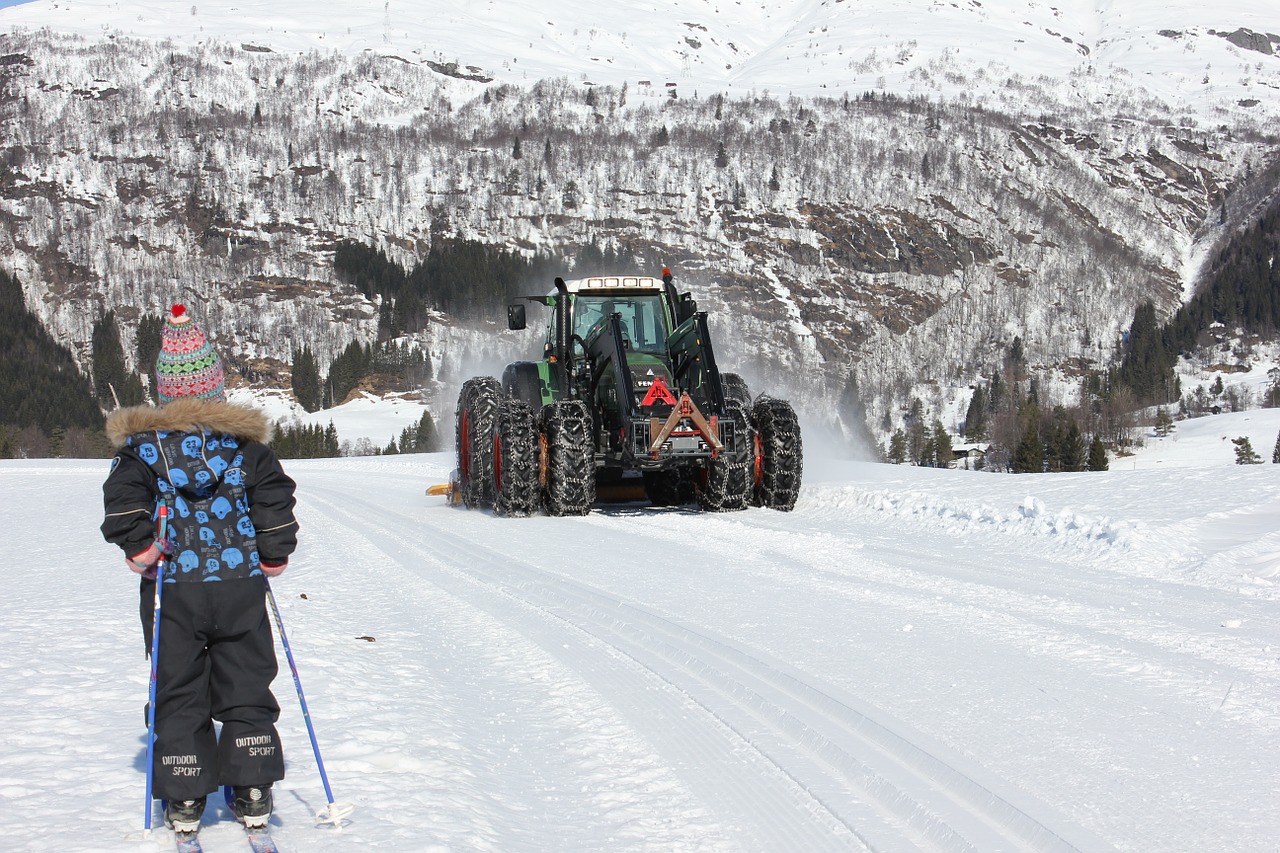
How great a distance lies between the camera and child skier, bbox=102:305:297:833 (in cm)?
356

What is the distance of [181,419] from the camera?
3627mm

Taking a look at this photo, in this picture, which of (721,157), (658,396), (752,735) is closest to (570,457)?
(658,396)

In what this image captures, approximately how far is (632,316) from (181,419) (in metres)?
11.0

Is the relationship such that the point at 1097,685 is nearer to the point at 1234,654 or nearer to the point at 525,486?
the point at 1234,654

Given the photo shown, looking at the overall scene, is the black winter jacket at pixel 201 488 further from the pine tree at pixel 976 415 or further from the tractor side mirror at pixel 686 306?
the pine tree at pixel 976 415

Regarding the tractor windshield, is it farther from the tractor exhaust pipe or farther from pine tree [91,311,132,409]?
pine tree [91,311,132,409]

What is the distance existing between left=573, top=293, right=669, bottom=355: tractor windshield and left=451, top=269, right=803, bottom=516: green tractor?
2cm

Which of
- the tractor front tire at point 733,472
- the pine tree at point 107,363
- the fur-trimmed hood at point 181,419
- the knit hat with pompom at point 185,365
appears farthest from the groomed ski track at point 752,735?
the pine tree at point 107,363

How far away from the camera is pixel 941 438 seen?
104 m

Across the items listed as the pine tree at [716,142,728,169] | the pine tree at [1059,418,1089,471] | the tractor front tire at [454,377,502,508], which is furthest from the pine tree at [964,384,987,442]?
the tractor front tire at [454,377,502,508]

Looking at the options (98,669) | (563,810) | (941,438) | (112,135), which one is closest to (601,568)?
(98,669)

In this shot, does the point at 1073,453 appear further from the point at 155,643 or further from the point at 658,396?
the point at 155,643

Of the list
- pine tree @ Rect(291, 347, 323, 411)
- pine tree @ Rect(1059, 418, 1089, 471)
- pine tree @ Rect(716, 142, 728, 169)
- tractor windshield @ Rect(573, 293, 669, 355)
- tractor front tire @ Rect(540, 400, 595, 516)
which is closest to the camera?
tractor front tire @ Rect(540, 400, 595, 516)

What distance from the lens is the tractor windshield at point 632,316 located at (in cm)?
1433
